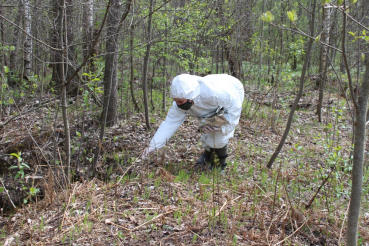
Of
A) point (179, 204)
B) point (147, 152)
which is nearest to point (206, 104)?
point (147, 152)

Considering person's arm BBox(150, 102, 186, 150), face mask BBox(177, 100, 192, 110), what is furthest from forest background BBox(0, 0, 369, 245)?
face mask BBox(177, 100, 192, 110)

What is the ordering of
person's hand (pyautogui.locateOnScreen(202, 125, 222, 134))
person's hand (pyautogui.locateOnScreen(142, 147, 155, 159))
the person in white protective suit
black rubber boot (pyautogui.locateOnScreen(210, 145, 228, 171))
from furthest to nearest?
1. black rubber boot (pyautogui.locateOnScreen(210, 145, 228, 171))
2. person's hand (pyautogui.locateOnScreen(202, 125, 222, 134))
3. person's hand (pyautogui.locateOnScreen(142, 147, 155, 159))
4. the person in white protective suit

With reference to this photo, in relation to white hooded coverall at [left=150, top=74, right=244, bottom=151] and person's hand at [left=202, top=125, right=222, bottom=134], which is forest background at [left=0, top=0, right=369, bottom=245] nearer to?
white hooded coverall at [left=150, top=74, right=244, bottom=151]

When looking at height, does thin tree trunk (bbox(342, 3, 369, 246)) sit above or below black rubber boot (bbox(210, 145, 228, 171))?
above

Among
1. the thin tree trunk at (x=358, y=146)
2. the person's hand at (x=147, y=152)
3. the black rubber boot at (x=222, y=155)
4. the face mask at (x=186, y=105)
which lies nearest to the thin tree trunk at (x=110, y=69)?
the person's hand at (x=147, y=152)

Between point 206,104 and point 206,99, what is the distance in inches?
5.4

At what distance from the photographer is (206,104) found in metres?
4.52

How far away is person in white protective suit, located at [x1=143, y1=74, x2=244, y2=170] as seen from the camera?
4.13 meters

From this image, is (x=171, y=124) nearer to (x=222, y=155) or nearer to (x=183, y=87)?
(x=183, y=87)

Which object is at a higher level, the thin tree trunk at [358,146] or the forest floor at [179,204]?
the thin tree trunk at [358,146]

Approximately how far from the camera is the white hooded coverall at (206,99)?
161 inches

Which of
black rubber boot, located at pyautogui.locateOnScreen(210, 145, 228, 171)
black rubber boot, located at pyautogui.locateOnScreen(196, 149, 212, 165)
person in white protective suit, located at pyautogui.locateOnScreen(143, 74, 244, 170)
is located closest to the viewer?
person in white protective suit, located at pyautogui.locateOnScreen(143, 74, 244, 170)

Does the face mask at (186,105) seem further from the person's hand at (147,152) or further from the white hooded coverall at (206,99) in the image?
the person's hand at (147,152)

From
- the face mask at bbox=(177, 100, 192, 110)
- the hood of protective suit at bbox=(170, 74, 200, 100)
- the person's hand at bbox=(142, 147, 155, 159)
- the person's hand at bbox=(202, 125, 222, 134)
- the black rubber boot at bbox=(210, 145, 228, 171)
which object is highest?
the hood of protective suit at bbox=(170, 74, 200, 100)
